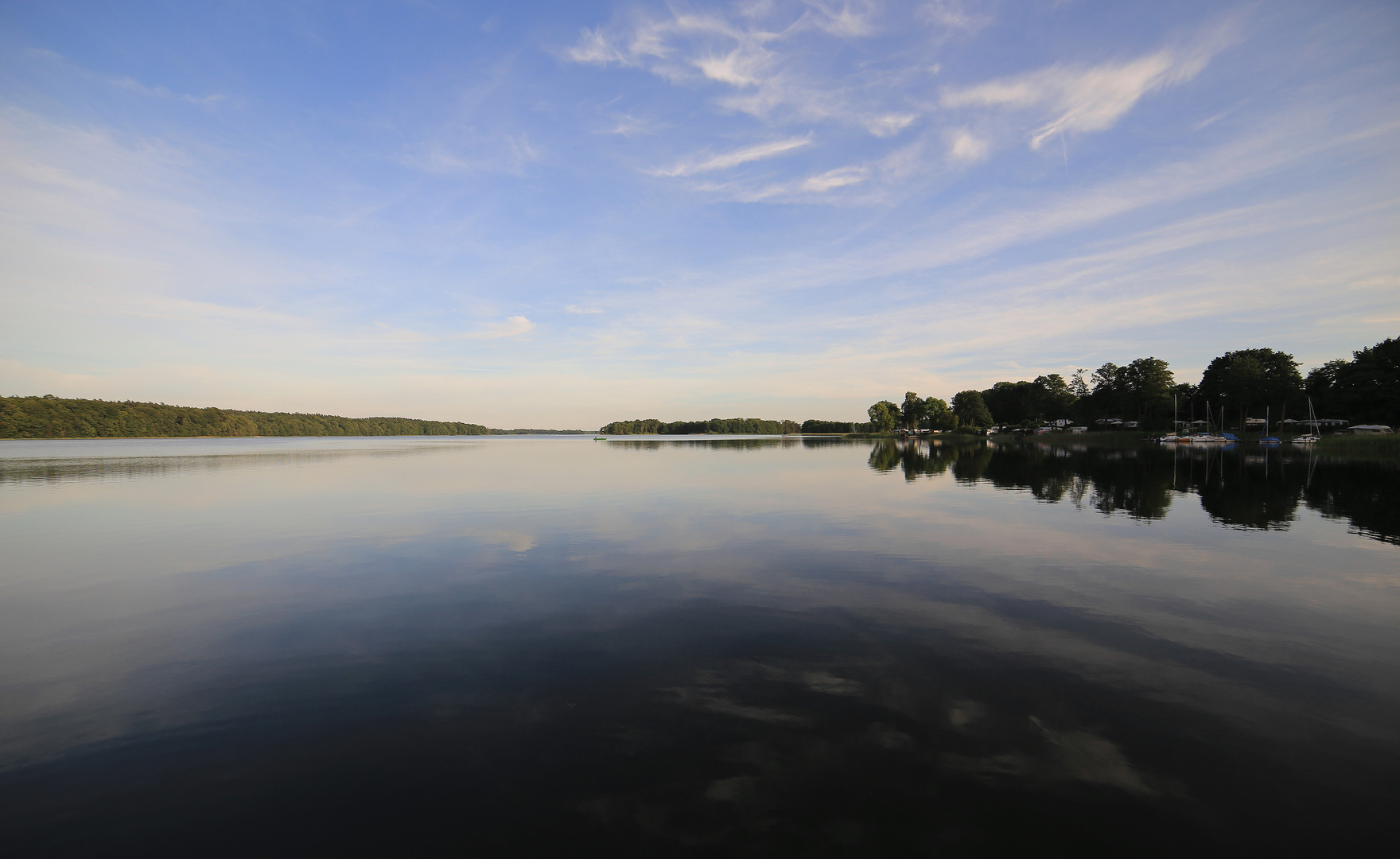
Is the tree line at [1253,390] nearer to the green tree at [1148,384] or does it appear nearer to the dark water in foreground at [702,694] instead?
the green tree at [1148,384]

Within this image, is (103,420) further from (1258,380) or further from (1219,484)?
(1258,380)

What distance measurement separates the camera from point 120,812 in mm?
5742

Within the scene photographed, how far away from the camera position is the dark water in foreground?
17.8ft

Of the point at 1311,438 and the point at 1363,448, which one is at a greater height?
the point at 1311,438

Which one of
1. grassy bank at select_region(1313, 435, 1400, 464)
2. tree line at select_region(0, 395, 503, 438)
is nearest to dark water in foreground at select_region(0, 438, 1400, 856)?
grassy bank at select_region(1313, 435, 1400, 464)

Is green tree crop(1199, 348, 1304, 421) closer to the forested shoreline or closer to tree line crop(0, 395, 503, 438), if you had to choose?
the forested shoreline

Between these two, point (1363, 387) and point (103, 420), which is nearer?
point (1363, 387)

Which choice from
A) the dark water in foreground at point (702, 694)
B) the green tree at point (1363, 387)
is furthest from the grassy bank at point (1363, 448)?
the dark water in foreground at point (702, 694)

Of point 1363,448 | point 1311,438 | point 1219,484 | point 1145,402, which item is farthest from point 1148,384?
point 1219,484

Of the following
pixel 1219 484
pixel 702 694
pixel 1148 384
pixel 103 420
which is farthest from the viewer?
pixel 103 420

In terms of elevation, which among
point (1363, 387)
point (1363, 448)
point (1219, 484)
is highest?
point (1363, 387)

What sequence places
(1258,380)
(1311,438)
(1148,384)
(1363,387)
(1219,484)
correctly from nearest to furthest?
(1219,484) → (1311,438) → (1363,387) → (1258,380) → (1148,384)

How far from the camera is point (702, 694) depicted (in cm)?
800

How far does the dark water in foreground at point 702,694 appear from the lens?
5.44 metres
